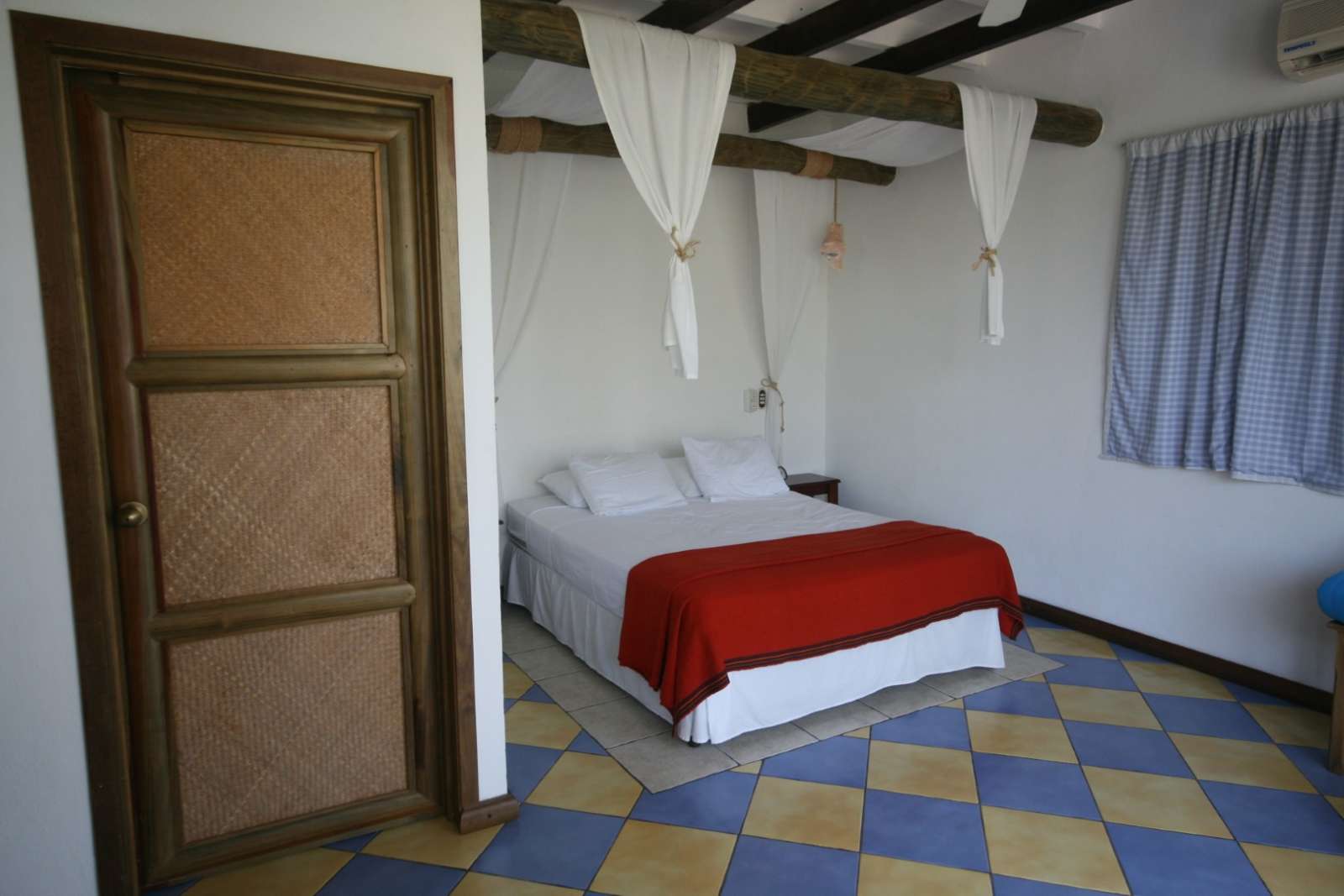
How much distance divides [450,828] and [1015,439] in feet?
10.7

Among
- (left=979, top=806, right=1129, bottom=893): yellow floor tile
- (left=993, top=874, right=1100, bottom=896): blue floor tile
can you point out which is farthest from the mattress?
(left=993, top=874, right=1100, bottom=896): blue floor tile

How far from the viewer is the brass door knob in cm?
210

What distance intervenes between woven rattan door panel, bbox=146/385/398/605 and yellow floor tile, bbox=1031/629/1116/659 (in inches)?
118

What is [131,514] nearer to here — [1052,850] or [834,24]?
[1052,850]

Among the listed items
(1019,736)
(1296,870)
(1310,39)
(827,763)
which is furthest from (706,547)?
(1310,39)

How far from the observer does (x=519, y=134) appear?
12.9 ft

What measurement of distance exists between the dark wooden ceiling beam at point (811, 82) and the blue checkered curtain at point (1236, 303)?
15.5 inches

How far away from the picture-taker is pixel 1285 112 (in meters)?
3.31

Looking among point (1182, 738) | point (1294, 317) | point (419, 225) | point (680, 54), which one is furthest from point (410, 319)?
point (1294, 317)

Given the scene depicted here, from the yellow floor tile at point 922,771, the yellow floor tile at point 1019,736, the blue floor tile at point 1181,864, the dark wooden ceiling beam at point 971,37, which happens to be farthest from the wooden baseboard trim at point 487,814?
the dark wooden ceiling beam at point 971,37

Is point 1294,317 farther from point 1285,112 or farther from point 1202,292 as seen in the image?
point 1285,112

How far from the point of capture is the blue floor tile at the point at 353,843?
7.98ft

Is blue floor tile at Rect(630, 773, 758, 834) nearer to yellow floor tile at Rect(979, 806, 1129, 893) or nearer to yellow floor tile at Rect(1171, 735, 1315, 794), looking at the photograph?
yellow floor tile at Rect(979, 806, 1129, 893)

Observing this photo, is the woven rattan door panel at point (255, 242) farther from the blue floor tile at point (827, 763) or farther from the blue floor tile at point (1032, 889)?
the blue floor tile at point (1032, 889)
